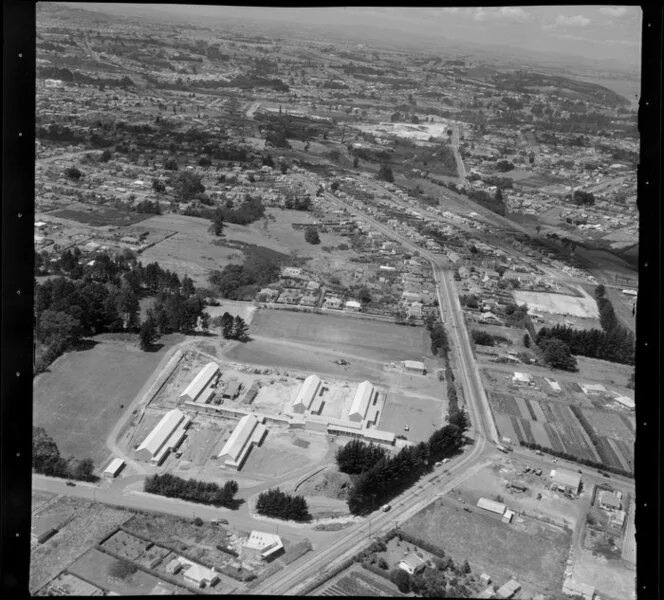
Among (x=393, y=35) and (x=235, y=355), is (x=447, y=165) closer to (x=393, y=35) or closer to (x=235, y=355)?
(x=235, y=355)

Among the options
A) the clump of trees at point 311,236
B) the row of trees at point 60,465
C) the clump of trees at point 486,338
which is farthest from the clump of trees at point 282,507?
the clump of trees at point 311,236

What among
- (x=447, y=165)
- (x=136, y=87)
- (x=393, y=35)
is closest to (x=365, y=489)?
(x=393, y=35)

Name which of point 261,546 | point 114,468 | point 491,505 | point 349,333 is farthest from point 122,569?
point 349,333

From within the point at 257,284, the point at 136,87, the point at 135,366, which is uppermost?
the point at 136,87

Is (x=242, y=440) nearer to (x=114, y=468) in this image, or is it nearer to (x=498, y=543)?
(x=114, y=468)

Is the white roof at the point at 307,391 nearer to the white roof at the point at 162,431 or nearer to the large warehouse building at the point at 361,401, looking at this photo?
the large warehouse building at the point at 361,401

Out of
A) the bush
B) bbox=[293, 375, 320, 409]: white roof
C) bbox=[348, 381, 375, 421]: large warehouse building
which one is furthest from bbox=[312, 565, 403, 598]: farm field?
bbox=[293, 375, 320, 409]: white roof
